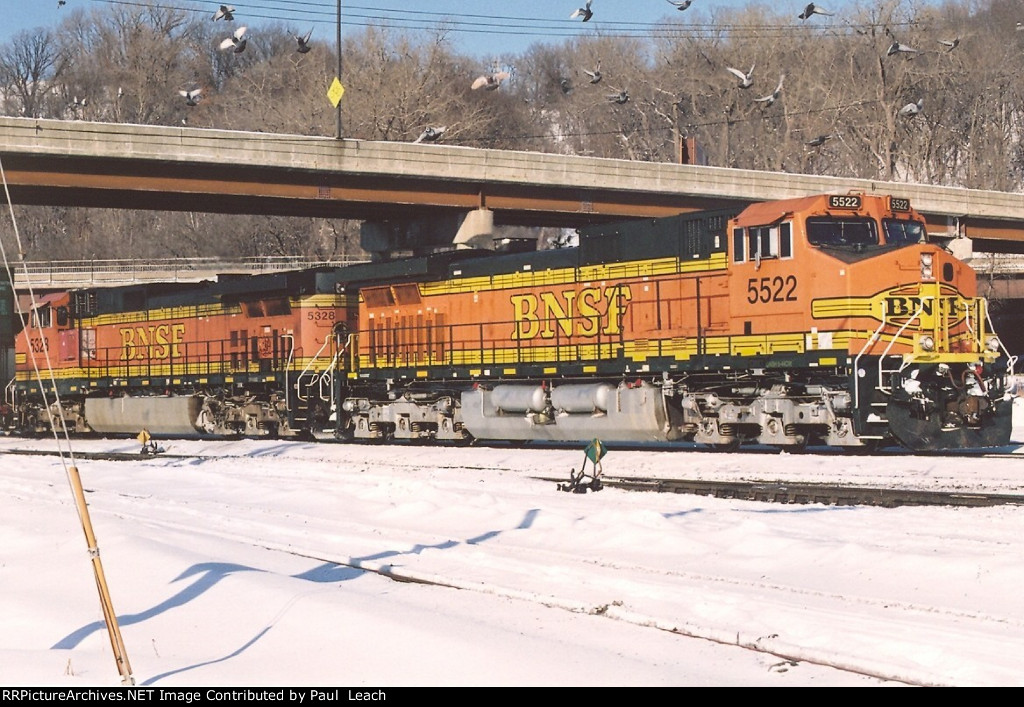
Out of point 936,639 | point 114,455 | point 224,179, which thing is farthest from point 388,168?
point 936,639

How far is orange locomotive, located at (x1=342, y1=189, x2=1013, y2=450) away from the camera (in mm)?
19312

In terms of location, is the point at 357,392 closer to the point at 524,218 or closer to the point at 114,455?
the point at 114,455

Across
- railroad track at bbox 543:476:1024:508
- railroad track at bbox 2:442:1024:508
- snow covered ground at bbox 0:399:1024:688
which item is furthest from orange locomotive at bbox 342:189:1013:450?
railroad track at bbox 543:476:1024:508

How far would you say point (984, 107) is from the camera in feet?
281

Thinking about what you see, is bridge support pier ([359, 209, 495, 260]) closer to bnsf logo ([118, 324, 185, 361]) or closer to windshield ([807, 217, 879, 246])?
bnsf logo ([118, 324, 185, 361])

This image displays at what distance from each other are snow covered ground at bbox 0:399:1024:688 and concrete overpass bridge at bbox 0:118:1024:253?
2225cm

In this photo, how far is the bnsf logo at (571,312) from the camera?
23203 millimetres

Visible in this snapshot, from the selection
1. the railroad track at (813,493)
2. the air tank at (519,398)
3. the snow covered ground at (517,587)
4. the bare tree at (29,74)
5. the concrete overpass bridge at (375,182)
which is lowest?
the snow covered ground at (517,587)

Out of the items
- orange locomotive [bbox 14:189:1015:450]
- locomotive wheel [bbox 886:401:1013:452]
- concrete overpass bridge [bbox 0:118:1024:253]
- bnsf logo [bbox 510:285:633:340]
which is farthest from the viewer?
concrete overpass bridge [bbox 0:118:1024:253]

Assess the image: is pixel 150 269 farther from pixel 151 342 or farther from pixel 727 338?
pixel 727 338
